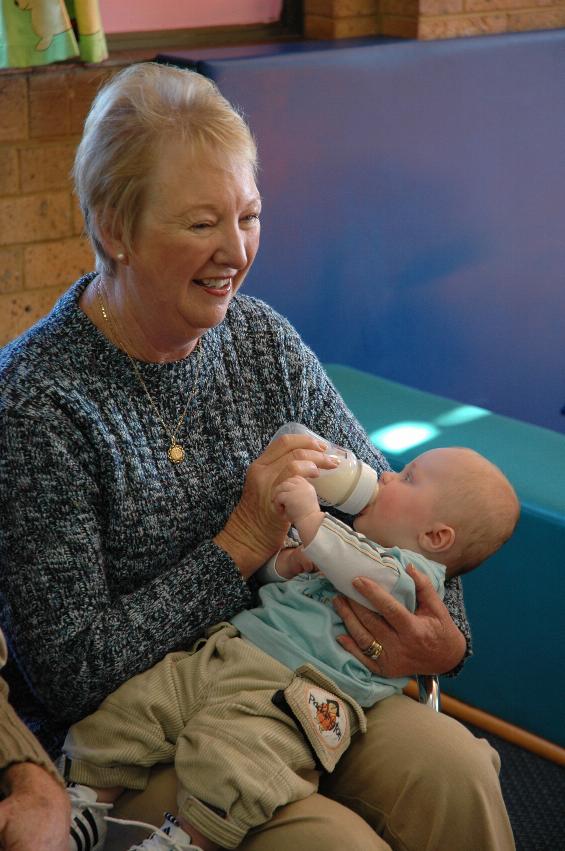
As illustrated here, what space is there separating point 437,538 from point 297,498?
27 centimetres

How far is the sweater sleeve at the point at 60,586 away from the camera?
1.59m

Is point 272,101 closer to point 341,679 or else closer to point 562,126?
point 562,126

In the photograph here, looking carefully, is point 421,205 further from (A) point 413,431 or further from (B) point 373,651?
(B) point 373,651

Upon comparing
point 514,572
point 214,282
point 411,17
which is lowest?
point 514,572

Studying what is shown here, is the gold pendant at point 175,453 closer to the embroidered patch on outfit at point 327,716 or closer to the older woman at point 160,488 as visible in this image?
the older woman at point 160,488

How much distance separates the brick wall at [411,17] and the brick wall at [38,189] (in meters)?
0.79

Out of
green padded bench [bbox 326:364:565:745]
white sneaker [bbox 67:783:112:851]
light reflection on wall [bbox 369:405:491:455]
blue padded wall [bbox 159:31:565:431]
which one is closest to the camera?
white sneaker [bbox 67:783:112:851]

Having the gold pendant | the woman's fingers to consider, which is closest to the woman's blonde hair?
the gold pendant

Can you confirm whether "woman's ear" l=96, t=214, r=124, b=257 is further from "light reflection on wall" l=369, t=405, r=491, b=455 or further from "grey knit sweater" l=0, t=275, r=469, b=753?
"light reflection on wall" l=369, t=405, r=491, b=455

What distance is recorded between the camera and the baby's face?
1812 mm

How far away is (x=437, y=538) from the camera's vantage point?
1.81m

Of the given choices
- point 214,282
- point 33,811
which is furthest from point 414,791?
point 214,282

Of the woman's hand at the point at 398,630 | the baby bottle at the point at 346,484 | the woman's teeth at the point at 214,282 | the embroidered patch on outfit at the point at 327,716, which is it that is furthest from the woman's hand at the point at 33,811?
the woman's teeth at the point at 214,282

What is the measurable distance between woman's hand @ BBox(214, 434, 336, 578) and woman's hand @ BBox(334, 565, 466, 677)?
14 cm
